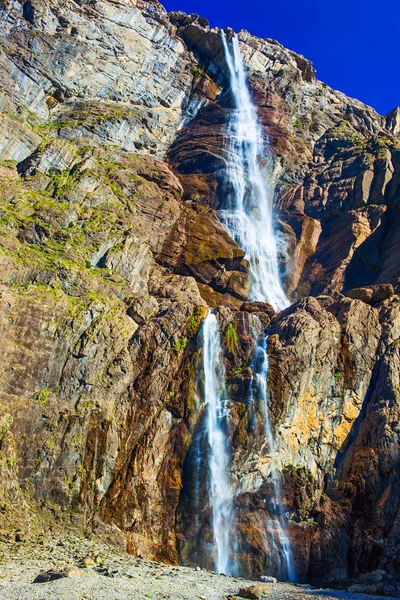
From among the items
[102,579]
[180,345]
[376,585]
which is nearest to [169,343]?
[180,345]

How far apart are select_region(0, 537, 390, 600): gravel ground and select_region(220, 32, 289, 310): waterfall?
→ 31.4 meters

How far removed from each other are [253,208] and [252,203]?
2.72 ft

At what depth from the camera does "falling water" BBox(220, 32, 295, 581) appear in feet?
180

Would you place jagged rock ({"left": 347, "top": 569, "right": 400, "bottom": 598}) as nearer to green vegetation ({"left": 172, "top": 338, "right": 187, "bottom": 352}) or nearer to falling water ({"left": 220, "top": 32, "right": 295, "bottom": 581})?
falling water ({"left": 220, "top": 32, "right": 295, "bottom": 581})

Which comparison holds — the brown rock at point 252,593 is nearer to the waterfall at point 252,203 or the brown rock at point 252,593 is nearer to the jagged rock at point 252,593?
the jagged rock at point 252,593

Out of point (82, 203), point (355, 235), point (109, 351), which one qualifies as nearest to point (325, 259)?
point (355, 235)

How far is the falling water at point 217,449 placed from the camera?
31.6 meters

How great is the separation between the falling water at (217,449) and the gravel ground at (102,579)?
4.48 meters

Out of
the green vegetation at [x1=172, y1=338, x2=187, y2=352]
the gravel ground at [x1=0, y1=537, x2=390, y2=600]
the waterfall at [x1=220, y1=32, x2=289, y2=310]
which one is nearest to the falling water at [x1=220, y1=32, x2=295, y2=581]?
the waterfall at [x1=220, y1=32, x2=289, y2=310]

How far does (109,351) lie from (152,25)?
66.6 metres

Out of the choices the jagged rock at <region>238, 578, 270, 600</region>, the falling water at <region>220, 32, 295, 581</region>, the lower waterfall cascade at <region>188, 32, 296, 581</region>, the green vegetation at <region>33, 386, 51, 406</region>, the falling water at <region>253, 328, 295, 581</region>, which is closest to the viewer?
the jagged rock at <region>238, 578, 270, 600</region>

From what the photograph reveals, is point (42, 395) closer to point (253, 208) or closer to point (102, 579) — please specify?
point (102, 579)

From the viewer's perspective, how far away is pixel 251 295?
53.3m

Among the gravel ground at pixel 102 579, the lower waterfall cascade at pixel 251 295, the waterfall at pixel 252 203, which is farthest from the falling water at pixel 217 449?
the waterfall at pixel 252 203
